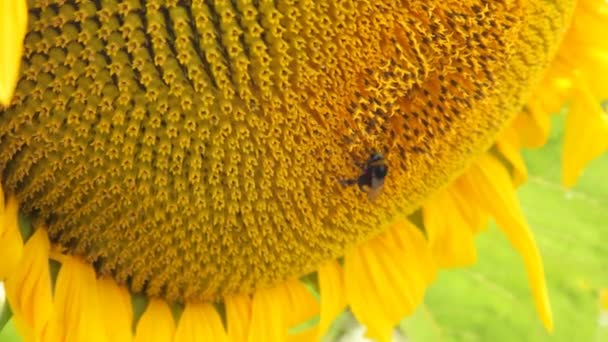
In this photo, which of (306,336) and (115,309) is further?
(306,336)

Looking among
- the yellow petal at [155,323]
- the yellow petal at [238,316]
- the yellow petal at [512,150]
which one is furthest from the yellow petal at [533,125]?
the yellow petal at [155,323]

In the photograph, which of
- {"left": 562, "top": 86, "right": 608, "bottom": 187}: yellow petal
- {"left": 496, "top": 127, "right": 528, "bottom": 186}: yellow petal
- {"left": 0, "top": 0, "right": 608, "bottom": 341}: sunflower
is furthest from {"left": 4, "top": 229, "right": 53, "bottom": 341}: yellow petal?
{"left": 562, "top": 86, "right": 608, "bottom": 187}: yellow petal

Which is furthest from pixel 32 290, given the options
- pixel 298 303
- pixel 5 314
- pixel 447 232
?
pixel 447 232

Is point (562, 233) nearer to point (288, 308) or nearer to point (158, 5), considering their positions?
point (288, 308)

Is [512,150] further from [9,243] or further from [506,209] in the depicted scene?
[9,243]

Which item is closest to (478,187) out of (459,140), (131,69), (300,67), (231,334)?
(459,140)

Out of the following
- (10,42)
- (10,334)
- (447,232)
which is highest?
(10,42)
